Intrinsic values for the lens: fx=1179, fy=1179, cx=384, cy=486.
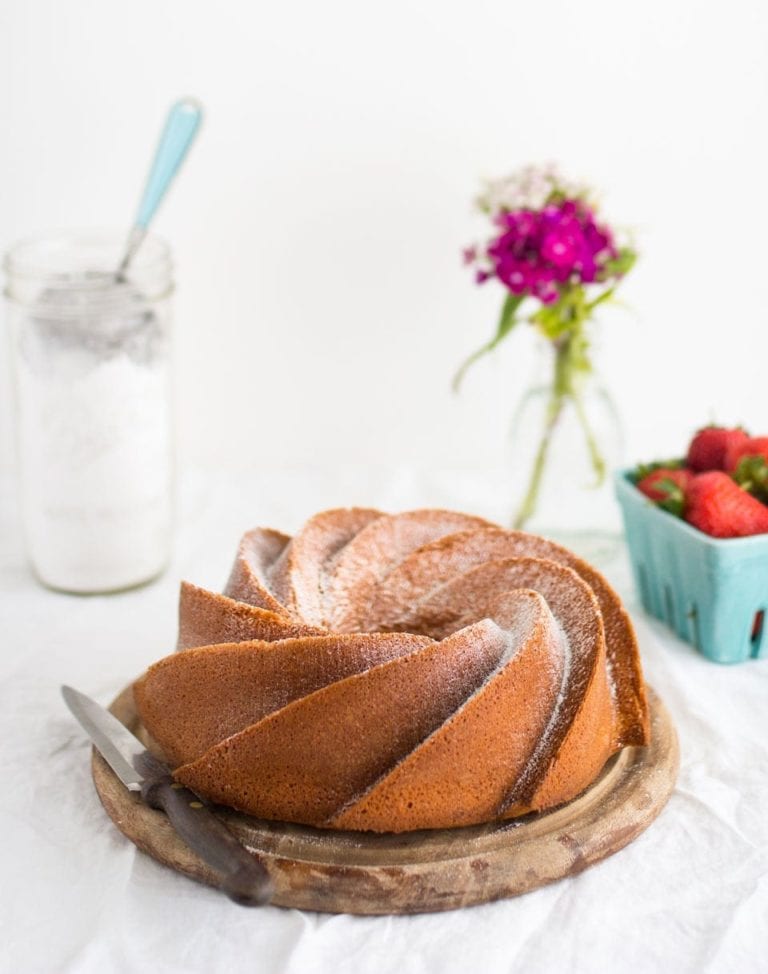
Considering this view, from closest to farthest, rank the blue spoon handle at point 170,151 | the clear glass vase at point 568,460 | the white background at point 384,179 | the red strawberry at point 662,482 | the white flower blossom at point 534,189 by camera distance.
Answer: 1. the red strawberry at point 662,482
2. the blue spoon handle at point 170,151
3. the white flower blossom at point 534,189
4. the clear glass vase at point 568,460
5. the white background at point 384,179

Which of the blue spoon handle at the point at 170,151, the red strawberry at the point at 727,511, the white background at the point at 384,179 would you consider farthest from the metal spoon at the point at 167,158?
the red strawberry at the point at 727,511

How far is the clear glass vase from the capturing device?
91.7 inches

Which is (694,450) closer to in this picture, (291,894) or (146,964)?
(291,894)

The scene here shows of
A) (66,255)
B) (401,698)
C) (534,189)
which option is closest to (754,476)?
(534,189)

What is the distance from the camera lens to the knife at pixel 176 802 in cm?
125

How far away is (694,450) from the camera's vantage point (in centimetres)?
209

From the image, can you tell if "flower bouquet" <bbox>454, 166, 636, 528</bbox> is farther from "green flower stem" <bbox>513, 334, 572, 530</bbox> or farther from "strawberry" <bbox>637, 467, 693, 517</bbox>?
"strawberry" <bbox>637, 467, 693, 517</bbox>

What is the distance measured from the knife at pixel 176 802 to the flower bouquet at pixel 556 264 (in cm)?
110

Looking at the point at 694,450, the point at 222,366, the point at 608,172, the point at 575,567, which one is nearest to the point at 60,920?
the point at 575,567

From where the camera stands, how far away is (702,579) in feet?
6.32

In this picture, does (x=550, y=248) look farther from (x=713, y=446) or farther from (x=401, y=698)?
(x=401, y=698)

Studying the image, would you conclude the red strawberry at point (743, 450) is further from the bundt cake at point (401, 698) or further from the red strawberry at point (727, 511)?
the bundt cake at point (401, 698)

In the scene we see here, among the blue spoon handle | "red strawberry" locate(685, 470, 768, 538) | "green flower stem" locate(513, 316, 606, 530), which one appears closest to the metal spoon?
the blue spoon handle

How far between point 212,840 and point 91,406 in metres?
1.03
